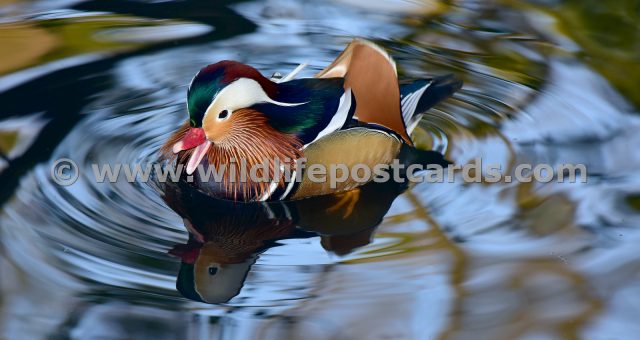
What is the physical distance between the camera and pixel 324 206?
388cm

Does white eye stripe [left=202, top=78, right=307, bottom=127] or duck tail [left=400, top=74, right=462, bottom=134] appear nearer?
white eye stripe [left=202, top=78, right=307, bottom=127]

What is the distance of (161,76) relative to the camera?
15.8 feet

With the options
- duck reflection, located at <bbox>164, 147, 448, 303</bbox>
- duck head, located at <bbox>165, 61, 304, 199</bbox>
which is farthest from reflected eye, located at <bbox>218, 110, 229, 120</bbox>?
duck reflection, located at <bbox>164, 147, 448, 303</bbox>

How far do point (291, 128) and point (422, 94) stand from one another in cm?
80

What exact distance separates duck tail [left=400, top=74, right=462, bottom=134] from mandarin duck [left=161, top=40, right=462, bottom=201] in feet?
0.67

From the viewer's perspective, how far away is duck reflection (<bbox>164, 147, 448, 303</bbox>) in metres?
3.37

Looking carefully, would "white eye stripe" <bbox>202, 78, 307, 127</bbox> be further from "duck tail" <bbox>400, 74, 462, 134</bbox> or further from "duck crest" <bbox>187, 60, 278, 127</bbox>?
"duck tail" <bbox>400, 74, 462, 134</bbox>

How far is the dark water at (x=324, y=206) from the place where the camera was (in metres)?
3.17

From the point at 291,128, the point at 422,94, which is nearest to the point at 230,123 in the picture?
the point at 291,128

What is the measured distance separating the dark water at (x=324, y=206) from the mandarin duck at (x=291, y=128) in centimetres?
13

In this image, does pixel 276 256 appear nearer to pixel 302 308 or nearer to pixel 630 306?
pixel 302 308

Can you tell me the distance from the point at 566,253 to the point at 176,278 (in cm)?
136

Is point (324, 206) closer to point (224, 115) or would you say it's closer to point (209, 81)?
point (224, 115)

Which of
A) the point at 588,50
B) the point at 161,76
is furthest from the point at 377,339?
the point at 588,50
